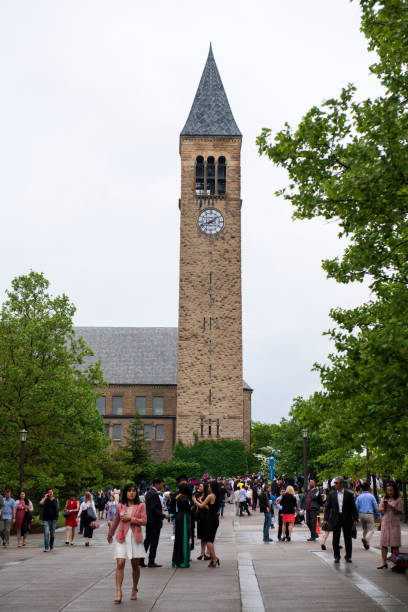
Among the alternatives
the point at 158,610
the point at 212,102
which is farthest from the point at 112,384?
the point at 158,610

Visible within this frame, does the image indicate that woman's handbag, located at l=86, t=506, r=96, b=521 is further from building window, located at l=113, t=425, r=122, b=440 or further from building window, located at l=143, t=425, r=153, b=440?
building window, located at l=113, t=425, r=122, b=440

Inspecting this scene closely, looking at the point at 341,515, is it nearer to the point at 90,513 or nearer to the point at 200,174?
the point at 90,513

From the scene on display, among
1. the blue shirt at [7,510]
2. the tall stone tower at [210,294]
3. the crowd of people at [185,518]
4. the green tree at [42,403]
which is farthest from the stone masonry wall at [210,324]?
the blue shirt at [7,510]

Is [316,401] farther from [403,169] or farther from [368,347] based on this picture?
[403,169]

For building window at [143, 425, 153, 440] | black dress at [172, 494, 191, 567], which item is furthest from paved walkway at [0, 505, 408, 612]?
building window at [143, 425, 153, 440]

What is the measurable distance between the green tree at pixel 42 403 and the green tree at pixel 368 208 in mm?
19768

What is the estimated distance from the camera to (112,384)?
240 feet

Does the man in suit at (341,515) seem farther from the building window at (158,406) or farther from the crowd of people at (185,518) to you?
the building window at (158,406)

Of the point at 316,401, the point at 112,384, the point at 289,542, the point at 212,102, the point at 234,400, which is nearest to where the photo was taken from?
the point at 316,401

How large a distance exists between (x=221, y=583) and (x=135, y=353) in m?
64.4

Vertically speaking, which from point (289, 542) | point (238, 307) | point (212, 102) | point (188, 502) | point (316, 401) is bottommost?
point (289, 542)

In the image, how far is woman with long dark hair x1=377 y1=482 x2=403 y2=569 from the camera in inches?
564

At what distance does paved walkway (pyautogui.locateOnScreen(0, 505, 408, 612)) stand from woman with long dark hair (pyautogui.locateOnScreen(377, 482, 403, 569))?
56 centimetres

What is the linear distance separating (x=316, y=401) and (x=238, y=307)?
4951 centimetres
